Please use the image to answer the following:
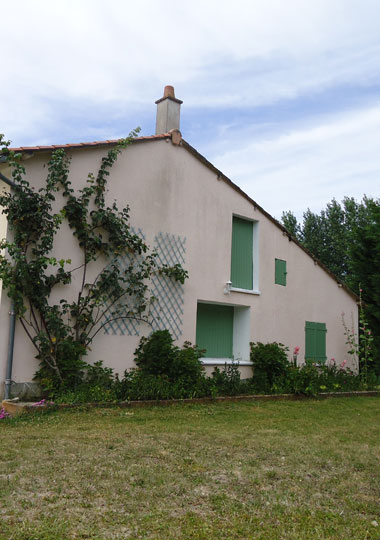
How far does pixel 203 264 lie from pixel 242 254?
1.58 metres

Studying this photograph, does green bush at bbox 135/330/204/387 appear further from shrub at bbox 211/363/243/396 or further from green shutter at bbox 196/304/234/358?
green shutter at bbox 196/304/234/358

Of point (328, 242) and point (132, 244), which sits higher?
point (328, 242)

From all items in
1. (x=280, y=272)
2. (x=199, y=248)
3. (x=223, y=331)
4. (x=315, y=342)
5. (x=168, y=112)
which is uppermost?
(x=168, y=112)

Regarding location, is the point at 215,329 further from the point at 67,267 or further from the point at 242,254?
the point at 67,267

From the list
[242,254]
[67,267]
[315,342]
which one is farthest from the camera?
[315,342]

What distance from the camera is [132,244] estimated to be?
9.12m

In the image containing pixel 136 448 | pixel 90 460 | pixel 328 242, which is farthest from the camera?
pixel 328 242

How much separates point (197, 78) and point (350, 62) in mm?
3175

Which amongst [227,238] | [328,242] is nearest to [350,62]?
[227,238]

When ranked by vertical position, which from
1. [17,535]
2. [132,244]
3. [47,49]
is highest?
[47,49]

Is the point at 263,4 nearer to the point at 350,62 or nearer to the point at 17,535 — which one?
the point at 350,62

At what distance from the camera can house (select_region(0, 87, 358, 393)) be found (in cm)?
882

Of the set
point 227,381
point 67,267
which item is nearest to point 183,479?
point 67,267

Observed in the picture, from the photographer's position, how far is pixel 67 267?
8398 millimetres
